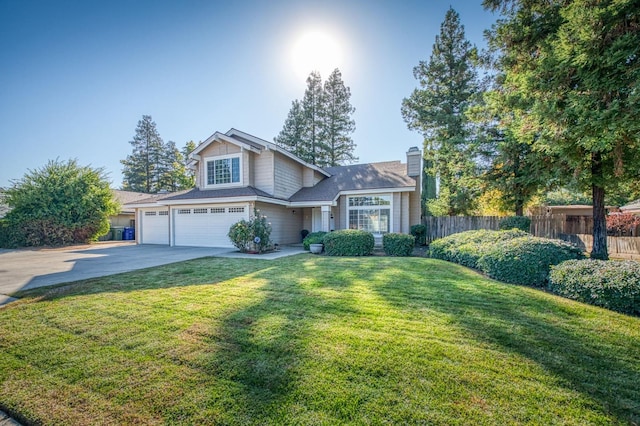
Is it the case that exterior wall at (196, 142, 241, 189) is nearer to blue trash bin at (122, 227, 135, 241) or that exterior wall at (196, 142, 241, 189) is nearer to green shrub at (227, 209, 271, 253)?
green shrub at (227, 209, 271, 253)

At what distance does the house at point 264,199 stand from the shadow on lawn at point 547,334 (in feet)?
29.1

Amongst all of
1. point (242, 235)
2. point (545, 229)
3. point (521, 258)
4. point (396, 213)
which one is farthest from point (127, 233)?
point (545, 229)

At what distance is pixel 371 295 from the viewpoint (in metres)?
5.27

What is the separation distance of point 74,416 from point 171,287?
157 inches

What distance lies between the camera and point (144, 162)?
39156 mm

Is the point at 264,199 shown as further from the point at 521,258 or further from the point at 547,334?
the point at 547,334

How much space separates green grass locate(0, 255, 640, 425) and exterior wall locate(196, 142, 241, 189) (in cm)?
1101

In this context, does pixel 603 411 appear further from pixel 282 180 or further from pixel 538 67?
pixel 282 180

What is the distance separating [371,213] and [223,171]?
898 centimetres

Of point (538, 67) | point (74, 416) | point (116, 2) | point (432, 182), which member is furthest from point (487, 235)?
point (116, 2)

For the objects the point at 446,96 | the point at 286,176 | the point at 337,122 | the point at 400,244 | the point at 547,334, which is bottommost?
the point at 547,334

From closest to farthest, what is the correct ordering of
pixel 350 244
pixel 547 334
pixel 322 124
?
pixel 547 334 < pixel 350 244 < pixel 322 124

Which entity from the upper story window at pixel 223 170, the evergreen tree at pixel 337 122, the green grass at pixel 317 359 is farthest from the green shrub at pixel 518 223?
the evergreen tree at pixel 337 122

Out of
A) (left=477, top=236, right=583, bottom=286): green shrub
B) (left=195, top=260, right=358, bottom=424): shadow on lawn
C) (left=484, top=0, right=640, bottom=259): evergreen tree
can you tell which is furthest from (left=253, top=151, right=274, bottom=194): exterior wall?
(left=484, top=0, right=640, bottom=259): evergreen tree
